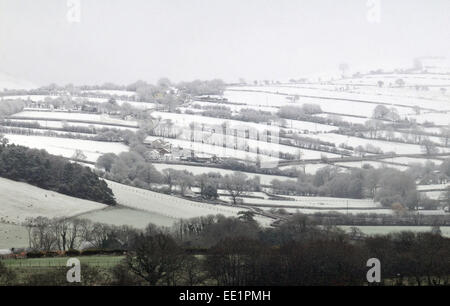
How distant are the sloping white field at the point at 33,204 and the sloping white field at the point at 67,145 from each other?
25.3ft

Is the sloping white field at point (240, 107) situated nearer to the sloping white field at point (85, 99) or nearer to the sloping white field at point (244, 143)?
the sloping white field at point (85, 99)

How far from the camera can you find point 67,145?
47406 millimetres

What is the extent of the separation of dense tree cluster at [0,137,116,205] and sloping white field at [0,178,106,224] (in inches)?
20.3

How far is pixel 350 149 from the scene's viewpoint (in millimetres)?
49094

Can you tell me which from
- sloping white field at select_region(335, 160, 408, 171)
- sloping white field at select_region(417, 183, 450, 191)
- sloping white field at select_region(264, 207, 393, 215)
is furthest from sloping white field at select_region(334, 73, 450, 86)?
sloping white field at select_region(264, 207, 393, 215)

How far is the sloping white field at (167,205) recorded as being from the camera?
35469mm

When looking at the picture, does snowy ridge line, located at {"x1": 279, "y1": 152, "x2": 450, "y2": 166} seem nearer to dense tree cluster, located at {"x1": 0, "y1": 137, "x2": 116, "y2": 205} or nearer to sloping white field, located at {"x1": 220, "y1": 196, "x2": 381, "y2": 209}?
sloping white field, located at {"x1": 220, "y1": 196, "x2": 381, "y2": 209}

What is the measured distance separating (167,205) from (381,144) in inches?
625

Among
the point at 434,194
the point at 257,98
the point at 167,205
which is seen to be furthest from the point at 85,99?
the point at 167,205

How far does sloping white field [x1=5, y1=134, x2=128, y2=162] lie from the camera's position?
45.6 metres

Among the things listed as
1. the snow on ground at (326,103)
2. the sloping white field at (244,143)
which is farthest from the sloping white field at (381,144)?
the snow on ground at (326,103)

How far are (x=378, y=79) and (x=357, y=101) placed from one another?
29.4 ft

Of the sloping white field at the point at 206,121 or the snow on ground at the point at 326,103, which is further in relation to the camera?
the snow on ground at the point at 326,103

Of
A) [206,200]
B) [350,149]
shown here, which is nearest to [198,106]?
[350,149]
